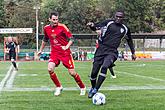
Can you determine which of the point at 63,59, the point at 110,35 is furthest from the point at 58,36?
the point at 110,35

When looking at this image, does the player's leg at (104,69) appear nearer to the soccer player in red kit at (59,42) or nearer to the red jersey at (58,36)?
the soccer player in red kit at (59,42)

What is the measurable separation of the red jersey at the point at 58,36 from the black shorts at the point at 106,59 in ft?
3.07

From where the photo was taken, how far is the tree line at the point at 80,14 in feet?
241

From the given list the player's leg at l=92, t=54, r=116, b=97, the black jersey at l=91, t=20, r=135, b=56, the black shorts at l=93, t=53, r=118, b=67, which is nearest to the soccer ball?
the player's leg at l=92, t=54, r=116, b=97

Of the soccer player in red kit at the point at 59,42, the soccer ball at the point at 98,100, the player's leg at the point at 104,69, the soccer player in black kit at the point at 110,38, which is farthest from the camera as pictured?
the soccer player in red kit at the point at 59,42

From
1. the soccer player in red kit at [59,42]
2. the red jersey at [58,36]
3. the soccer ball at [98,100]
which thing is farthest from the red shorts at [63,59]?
the soccer ball at [98,100]

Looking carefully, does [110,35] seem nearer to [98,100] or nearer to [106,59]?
[106,59]

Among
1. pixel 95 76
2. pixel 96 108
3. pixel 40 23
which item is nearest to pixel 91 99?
pixel 95 76

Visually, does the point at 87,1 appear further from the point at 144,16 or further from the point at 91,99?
the point at 91,99

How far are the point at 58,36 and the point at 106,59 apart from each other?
145 cm

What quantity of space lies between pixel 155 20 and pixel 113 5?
829 centimetres

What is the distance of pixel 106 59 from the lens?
9.75 m

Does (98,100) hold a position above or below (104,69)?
below

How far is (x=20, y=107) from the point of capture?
843cm
